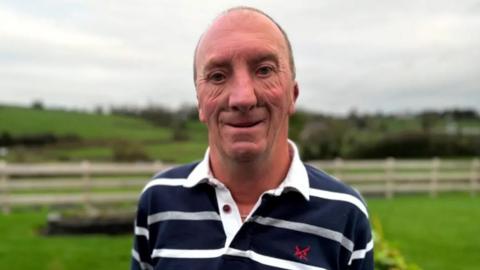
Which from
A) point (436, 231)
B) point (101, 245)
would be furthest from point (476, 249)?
point (101, 245)

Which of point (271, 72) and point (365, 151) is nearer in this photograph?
point (271, 72)

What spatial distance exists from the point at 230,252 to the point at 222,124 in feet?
1.09

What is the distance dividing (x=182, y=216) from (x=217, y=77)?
42 centimetres

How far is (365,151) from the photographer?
20.9 meters

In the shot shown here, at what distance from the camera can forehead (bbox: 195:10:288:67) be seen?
1290 mm

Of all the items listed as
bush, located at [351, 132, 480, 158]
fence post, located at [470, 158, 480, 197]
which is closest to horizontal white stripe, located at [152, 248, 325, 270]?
fence post, located at [470, 158, 480, 197]

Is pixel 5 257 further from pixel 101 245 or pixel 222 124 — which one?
pixel 222 124

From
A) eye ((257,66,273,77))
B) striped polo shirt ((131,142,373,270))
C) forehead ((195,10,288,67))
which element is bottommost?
striped polo shirt ((131,142,373,270))

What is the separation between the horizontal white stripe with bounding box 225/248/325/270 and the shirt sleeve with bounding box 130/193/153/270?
1.19 feet

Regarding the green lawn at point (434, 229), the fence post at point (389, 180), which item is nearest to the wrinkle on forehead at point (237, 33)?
the green lawn at point (434, 229)

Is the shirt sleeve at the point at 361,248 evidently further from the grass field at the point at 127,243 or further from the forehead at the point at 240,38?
the grass field at the point at 127,243

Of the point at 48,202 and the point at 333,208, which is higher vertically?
the point at 333,208

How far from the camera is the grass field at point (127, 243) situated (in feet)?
18.6

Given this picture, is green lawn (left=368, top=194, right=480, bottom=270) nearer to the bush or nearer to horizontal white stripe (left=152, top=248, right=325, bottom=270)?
horizontal white stripe (left=152, top=248, right=325, bottom=270)
